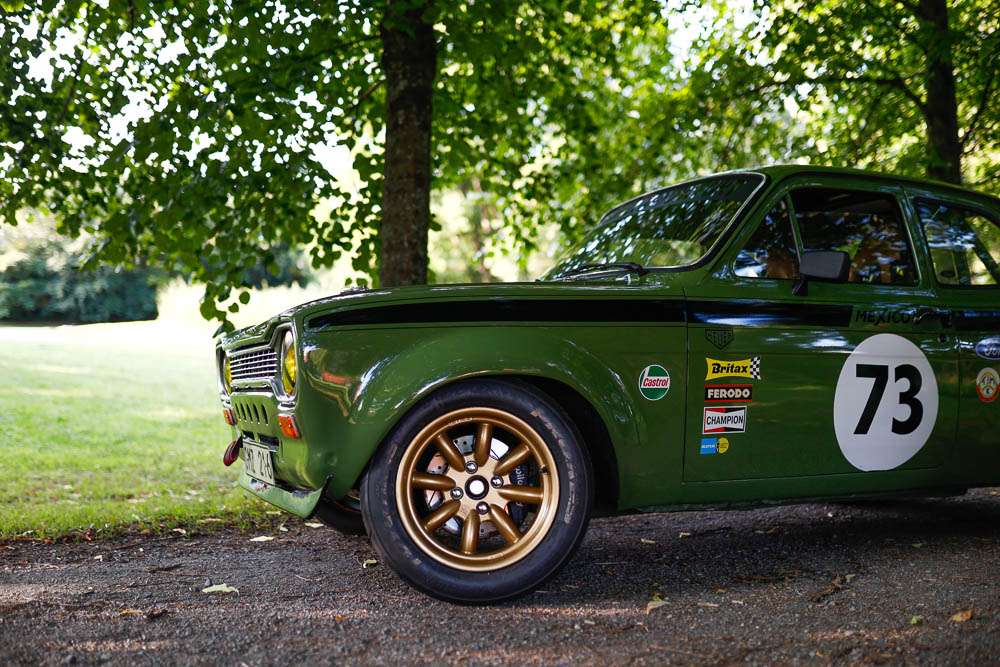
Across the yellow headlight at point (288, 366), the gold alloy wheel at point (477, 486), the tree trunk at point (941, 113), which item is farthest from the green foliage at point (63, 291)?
the gold alloy wheel at point (477, 486)

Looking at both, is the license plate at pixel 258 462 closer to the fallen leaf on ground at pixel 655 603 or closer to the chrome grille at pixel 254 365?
the chrome grille at pixel 254 365

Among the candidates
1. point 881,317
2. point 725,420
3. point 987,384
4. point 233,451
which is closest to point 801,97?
point 987,384

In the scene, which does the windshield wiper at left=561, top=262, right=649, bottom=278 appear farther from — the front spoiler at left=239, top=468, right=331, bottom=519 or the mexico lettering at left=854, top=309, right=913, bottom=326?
the front spoiler at left=239, top=468, right=331, bottom=519

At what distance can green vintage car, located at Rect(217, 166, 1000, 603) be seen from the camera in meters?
3.13

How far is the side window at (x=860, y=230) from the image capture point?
4.00 metres

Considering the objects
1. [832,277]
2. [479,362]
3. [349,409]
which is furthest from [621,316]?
[349,409]

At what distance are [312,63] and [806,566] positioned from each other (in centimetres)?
495

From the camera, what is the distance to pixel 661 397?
11.3ft

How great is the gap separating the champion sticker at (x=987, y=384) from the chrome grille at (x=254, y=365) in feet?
11.2

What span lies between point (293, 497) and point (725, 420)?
1.88m

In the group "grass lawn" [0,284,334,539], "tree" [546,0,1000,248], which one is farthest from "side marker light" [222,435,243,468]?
"tree" [546,0,1000,248]

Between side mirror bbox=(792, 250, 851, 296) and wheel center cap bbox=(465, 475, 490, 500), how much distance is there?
172 cm

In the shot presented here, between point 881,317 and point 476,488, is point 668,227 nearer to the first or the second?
point 881,317

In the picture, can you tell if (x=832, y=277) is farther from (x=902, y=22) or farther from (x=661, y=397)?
(x=902, y=22)
